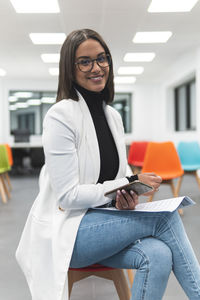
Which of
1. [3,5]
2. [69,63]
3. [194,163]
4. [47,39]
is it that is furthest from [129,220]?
[47,39]

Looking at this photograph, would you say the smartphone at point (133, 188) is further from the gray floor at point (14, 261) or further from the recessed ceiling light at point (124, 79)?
the recessed ceiling light at point (124, 79)

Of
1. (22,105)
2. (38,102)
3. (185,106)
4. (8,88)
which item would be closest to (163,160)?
(185,106)

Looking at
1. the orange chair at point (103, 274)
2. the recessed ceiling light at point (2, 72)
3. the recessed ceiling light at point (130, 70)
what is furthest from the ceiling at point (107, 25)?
the orange chair at point (103, 274)

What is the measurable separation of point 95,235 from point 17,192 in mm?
4167

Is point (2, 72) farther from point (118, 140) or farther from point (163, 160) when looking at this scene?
point (118, 140)

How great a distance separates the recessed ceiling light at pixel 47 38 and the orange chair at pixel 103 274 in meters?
4.94

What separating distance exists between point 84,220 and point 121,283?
13.7 inches

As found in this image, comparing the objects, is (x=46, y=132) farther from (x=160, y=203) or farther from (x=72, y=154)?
(x=160, y=203)

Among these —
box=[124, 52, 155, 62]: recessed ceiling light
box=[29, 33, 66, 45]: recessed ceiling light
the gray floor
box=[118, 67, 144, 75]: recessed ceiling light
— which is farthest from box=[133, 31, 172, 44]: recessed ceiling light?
the gray floor

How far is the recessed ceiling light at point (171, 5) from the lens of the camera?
13.8ft

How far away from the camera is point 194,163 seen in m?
4.34

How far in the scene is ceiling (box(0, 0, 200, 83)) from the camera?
14.3 ft

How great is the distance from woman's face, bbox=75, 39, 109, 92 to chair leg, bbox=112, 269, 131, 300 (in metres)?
0.66

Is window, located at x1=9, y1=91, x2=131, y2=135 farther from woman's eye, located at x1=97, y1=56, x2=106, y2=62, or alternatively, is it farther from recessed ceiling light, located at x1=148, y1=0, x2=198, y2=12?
woman's eye, located at x1=97, y1=56, x2=106, y2=62
